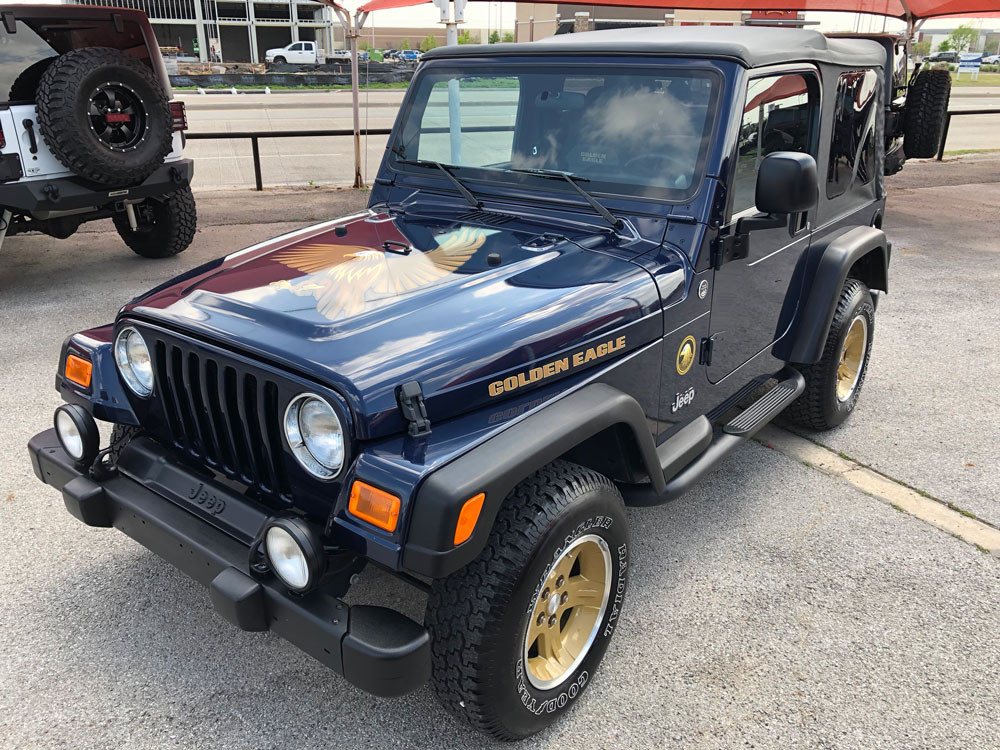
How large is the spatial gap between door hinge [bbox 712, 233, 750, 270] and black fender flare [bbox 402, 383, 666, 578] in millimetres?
809

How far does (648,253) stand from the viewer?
279 centimetres

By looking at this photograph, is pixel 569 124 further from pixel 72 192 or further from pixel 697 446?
pixel 72 192

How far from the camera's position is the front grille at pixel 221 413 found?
2.19 meters

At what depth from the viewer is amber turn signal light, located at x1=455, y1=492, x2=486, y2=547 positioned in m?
1.89

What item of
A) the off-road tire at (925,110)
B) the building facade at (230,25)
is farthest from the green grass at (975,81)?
the building facade at (230,25)

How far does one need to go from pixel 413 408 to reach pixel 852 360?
3.24 m

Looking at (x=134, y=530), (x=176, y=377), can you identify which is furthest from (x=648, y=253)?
(x=134, y=530)

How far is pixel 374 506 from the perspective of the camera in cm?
194

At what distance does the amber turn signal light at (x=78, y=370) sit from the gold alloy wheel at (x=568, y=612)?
5.63ft

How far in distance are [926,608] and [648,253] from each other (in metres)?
1.68

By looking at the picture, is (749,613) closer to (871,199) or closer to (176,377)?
(176,377)

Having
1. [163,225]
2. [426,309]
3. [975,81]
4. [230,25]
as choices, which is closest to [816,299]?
[426,309]

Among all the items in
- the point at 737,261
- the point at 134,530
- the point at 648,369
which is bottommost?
the point at 134,530

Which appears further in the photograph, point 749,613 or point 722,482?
point 722,482
